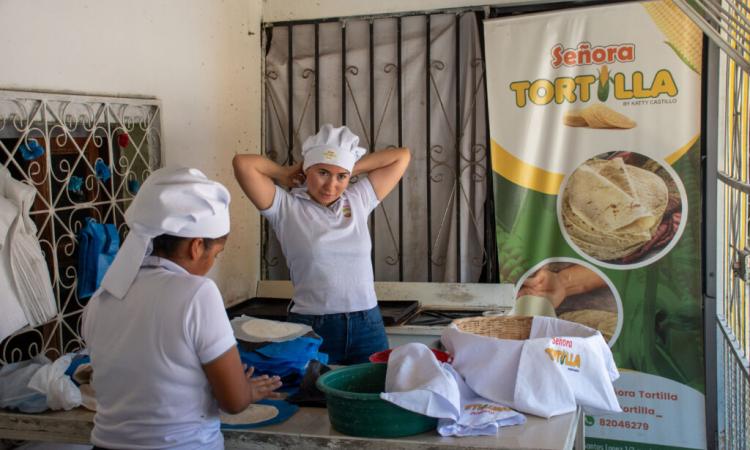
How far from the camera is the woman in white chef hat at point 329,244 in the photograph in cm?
294

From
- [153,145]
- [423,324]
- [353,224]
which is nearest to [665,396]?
[423,324]

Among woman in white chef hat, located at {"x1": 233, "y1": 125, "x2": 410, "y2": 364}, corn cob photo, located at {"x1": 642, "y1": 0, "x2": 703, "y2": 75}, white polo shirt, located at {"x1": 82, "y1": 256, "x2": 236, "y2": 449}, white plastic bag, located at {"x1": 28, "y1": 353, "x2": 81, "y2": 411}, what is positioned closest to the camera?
white polo shirt, located at {"x1": 82, "y1": 256, "x2": 236, "y2": 449}

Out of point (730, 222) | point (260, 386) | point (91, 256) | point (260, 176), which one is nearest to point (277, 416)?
point (260, 386)

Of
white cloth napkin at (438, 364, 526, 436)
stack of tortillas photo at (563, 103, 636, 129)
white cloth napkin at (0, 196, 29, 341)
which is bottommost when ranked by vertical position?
white cloth napkin at (438, 364, 526, 436)

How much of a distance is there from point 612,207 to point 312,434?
230cm

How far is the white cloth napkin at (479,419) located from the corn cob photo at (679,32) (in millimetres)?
2283

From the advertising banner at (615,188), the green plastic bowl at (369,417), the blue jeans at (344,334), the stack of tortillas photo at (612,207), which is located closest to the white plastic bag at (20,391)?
the green plastic bowl at (369,417)

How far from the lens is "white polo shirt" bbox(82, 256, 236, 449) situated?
1.74m

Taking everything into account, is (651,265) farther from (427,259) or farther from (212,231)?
(212,231)

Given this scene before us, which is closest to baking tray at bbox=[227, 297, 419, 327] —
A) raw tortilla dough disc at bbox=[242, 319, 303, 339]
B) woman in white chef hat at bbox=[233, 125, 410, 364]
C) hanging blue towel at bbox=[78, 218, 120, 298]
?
woman in white chef hat at bbox=[233, 125, 410, 364]

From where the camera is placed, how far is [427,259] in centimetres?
417

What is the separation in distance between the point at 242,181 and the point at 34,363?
106 cm

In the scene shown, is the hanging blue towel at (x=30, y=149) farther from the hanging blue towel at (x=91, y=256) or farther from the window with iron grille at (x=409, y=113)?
the window with iron grille at (x=409, y=113)

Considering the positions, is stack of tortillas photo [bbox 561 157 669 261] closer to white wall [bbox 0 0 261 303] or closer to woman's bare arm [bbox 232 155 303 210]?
woman's bare arm [bbox 232 155 303 210]
